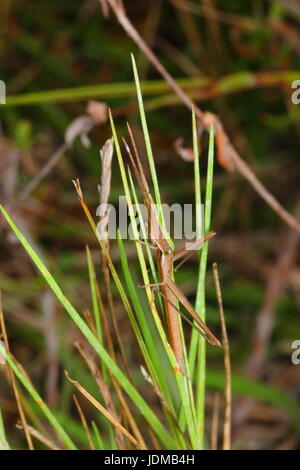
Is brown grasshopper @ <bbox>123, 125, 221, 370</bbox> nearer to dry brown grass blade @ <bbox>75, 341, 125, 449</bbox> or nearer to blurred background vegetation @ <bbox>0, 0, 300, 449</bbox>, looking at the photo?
dry brown grass blade @ <bbox>75, 341, 125, 449</bbox>

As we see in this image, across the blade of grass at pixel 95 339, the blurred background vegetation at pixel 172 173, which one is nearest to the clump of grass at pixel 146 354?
the blade of grass at pixel 95 339

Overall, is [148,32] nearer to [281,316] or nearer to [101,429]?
[281,316]

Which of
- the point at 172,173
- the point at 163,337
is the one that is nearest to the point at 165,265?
the point at 163,337

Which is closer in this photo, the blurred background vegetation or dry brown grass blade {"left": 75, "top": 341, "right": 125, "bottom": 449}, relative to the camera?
dry brown grass blade {"left": 75, "top": 341, "right": 125, "bottom": 449}

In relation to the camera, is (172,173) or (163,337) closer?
(163,337)

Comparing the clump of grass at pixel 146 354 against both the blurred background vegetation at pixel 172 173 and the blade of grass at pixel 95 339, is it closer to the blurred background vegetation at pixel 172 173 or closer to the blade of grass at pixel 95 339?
the blade of grass at pixel 95 339

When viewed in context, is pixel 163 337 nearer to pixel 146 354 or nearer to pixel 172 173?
pixel 146 354

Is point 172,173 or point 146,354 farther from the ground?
point 172,173

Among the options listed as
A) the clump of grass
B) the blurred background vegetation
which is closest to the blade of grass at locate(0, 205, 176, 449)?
the clump of grass
